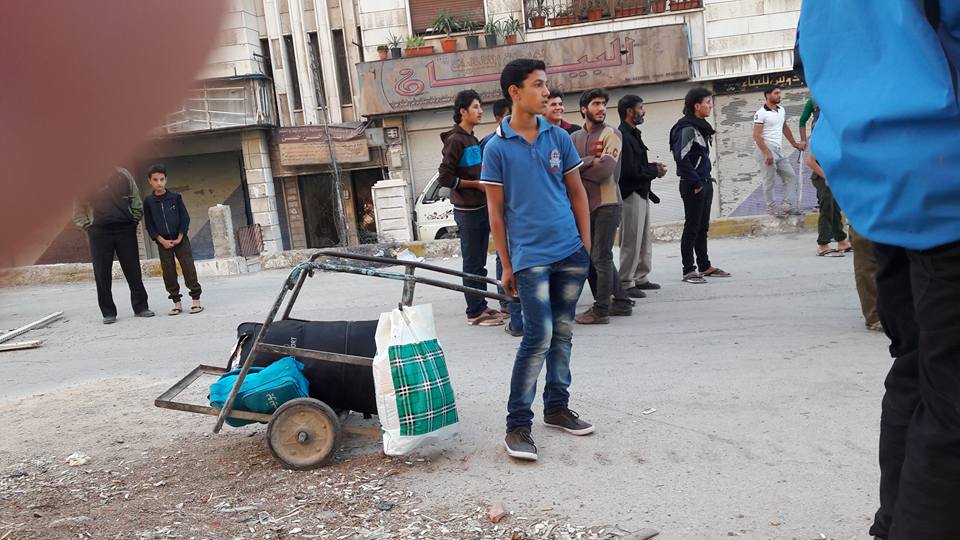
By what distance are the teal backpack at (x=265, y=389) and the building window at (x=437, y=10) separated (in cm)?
1652

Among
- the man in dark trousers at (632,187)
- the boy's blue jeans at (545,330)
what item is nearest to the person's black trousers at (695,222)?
the man in dark trousers at (632,187)

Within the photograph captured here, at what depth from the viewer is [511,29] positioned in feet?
60.3

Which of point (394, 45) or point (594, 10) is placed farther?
point (394, 45)

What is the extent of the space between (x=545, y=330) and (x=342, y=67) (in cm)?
1819

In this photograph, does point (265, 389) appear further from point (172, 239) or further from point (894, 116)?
point (172, 239)

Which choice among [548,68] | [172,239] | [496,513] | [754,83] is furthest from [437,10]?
[496,513]

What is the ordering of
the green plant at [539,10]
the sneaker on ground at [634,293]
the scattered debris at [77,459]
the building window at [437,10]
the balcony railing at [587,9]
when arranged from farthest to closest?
the building window at [437,10] < the green plant at [539,10] < the balcony railing at [587,9] < the sneaker on ground at [634,293] < the scattered debris at [77,459]

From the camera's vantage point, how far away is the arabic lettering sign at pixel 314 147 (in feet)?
65.9

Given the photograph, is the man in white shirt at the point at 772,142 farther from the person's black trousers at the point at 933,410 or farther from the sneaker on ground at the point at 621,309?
the person's black trousers at the point at 933,410

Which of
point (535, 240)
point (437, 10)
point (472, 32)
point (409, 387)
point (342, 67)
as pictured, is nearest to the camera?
point (409, 387)

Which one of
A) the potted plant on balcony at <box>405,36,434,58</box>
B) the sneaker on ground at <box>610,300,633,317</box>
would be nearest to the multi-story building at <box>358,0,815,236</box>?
the potted plant on balcony at <box>405,36,434,58</box>

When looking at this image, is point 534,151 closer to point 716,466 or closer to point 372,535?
point 716,466

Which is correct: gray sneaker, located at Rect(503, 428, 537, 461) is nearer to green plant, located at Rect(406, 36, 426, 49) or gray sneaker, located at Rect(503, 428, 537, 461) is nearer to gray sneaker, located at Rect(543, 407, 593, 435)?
gray sneaker, located at Rect(543, 407, 593, 435)

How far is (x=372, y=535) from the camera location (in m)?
Answer: 3.04
